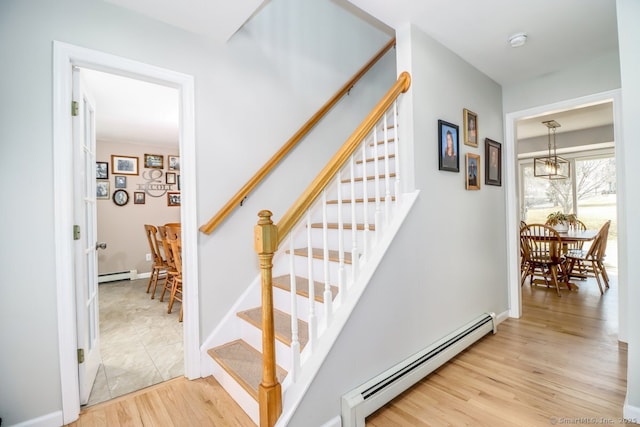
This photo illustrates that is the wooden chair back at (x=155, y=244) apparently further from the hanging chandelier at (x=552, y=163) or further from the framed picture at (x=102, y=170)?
the hanging chandelier at (x=552, y=163)

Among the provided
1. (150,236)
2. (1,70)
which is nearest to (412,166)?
(1,70)

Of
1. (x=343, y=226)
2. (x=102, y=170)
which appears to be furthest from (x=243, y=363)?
(x=102, y=170)

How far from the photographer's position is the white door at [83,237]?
5.84 ft

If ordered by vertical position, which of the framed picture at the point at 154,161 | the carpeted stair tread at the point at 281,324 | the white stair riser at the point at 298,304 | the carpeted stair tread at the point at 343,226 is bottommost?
the carpeted stair tread at the point at 281,324

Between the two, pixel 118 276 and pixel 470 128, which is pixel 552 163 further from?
pixel 118 276

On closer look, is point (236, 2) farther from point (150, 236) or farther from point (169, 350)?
point (150, 236)

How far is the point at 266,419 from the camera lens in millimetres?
1372

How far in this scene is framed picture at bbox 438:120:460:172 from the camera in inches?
92.7

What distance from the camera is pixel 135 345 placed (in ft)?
8.74

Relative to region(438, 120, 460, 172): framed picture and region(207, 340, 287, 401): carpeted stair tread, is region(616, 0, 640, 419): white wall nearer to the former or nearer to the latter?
region(438, 120, 460, 172): framed picture

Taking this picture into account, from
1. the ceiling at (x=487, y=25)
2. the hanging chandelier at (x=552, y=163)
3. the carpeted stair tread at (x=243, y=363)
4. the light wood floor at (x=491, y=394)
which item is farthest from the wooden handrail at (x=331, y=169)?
the hanging chandelier at (x=552, y=163)

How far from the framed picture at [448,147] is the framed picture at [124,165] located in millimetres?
5276

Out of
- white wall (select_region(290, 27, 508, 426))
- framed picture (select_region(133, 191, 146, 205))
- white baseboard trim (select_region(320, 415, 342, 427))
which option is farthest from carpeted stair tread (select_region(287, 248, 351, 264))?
framed picture (select_region(133, 191, 146, 205))

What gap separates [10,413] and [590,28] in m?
4.33
